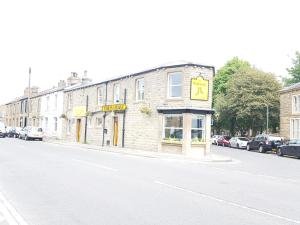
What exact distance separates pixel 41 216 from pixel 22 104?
64.9 metres

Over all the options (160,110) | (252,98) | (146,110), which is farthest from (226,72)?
(160,110)

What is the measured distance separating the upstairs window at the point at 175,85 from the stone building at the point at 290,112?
17191 millimetres

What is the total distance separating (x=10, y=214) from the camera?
24.6ft

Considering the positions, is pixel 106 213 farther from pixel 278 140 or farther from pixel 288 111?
pixel 288 111

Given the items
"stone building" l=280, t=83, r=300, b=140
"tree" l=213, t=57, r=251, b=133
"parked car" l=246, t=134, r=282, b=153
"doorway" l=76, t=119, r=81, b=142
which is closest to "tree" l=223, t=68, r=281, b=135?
"stone building" l=280, t=83, r=300, b=140

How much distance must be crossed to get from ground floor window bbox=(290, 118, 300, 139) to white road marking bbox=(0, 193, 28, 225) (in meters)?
35.7

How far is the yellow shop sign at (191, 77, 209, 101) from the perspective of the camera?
27250 mm

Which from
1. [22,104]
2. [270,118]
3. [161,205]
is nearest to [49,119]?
[22,104]

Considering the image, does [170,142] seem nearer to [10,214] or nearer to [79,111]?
[79,111]

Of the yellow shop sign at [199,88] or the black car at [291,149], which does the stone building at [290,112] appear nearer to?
the black car at [291,149]

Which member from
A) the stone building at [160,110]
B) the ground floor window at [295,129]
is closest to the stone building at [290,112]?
the ground floor window at [295,129]

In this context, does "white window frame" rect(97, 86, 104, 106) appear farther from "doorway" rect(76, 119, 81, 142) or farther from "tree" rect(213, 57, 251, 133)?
"tree" rect(213, 57, 251, 133)

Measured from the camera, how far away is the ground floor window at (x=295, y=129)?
3978 centimetres

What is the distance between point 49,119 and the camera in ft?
171
